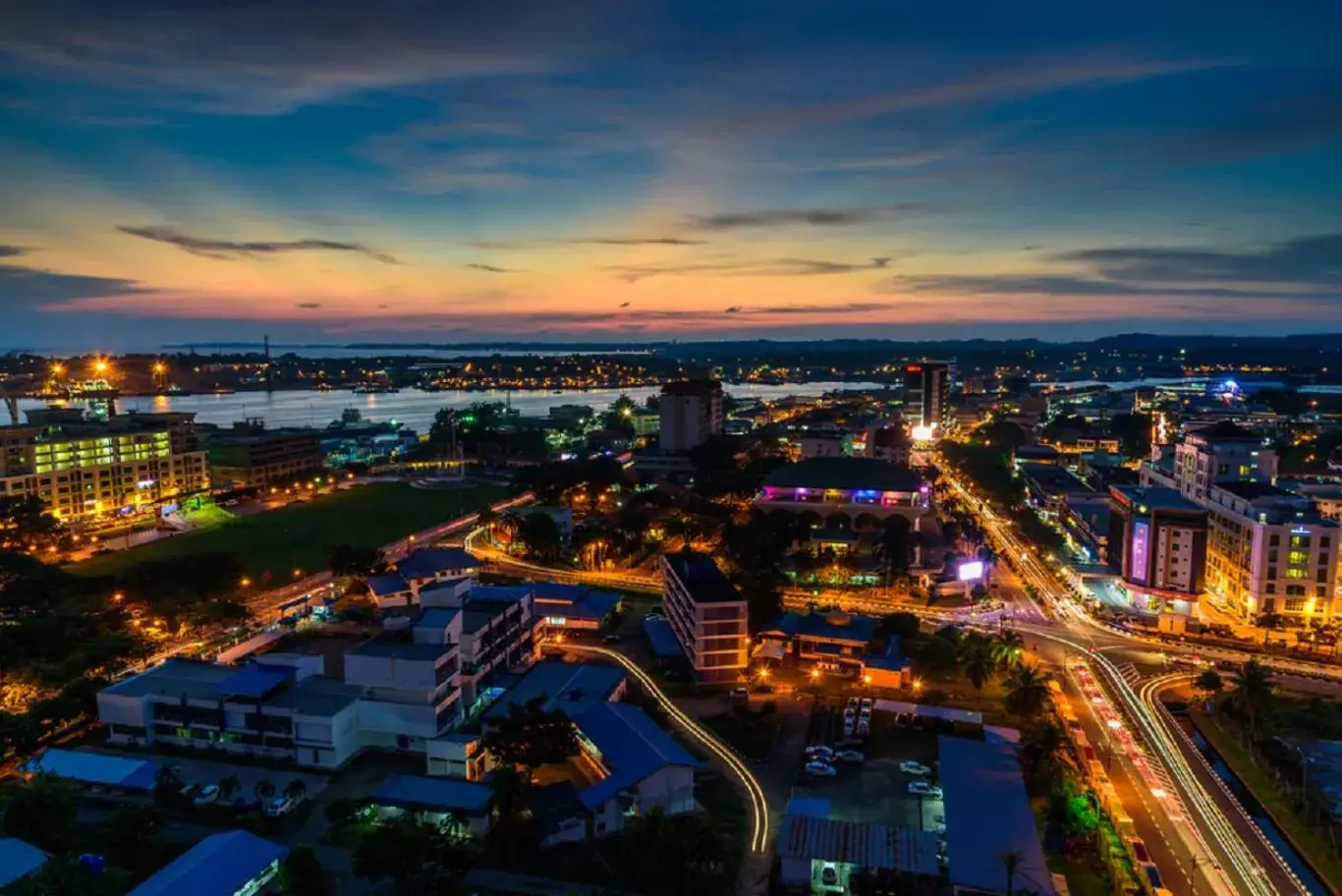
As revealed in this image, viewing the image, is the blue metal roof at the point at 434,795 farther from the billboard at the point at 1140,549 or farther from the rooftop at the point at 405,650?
the billboard at the point at 1140,549

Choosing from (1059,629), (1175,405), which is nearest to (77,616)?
(1059,629)

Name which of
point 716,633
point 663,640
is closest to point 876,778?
point 716,633

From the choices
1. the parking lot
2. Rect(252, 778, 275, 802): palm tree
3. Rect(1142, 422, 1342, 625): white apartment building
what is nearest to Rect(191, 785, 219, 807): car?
Rect(252, 778, 275, 802): palm tree

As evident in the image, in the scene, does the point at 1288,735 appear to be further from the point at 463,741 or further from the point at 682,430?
the point at 682,430

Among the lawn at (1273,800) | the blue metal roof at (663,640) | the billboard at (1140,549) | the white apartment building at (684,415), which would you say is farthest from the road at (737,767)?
the white apartment building at (684,415)

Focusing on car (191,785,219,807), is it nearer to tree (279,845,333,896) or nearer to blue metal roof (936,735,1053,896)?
tree (279,845,333,896)
